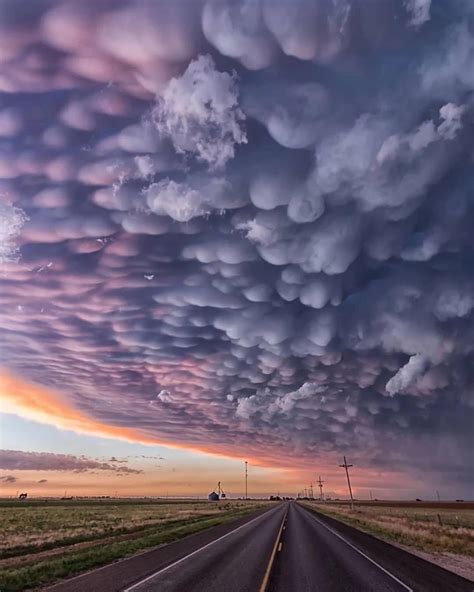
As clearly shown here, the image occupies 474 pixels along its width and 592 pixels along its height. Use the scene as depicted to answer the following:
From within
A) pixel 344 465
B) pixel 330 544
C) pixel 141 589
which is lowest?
pixel 141 589

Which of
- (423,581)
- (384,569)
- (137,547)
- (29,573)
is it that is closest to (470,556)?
(384,569)

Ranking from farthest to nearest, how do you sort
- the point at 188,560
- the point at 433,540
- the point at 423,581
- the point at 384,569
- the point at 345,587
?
the point at 433,540 < the point at 188,560 < the point at 384,569 < the point at 423,581 < the point at 345,587

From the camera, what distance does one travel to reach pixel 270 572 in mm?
13836

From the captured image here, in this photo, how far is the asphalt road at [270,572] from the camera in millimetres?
11891

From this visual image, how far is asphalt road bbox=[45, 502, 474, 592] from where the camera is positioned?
11.9 m

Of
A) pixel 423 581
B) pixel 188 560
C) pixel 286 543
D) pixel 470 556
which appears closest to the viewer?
pixel 423 581

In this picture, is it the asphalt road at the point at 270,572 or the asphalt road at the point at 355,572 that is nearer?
the asphalt road at the point at 270,572

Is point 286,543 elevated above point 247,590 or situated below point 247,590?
above

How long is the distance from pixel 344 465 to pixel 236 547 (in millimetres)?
66694

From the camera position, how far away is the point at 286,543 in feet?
73.0

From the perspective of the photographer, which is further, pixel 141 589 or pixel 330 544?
pixel 330 544

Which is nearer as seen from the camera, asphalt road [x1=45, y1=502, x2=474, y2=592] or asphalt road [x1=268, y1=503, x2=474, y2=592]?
asphalt road [x1=45, y1=502, x2=474, y2=592]

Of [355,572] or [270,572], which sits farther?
[355,572]

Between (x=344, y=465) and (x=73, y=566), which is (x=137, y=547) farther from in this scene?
(x=344, y=465)
